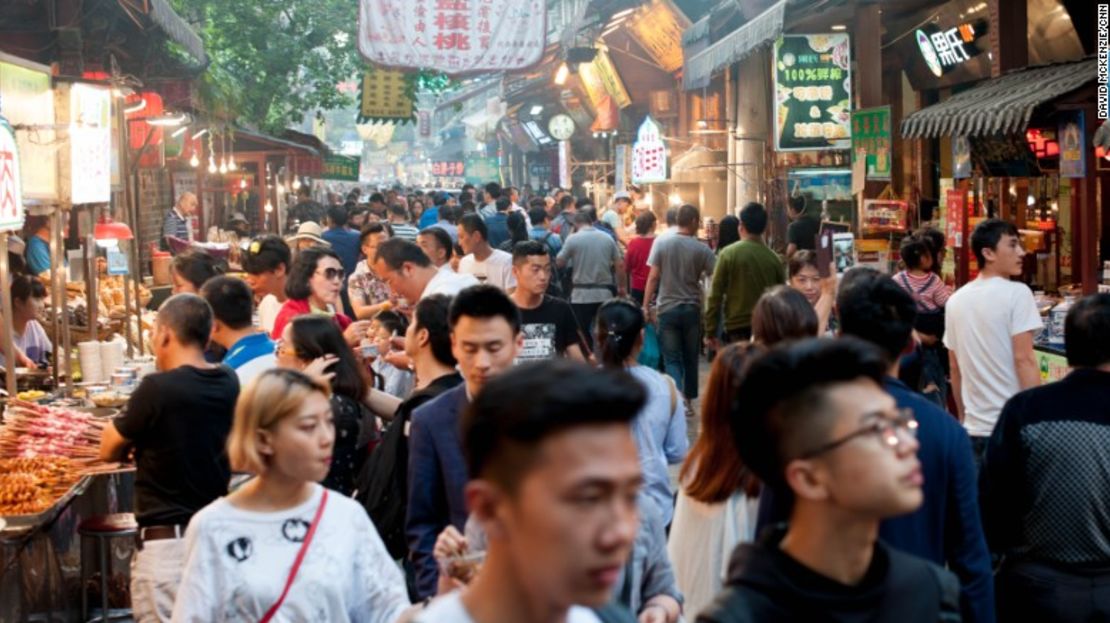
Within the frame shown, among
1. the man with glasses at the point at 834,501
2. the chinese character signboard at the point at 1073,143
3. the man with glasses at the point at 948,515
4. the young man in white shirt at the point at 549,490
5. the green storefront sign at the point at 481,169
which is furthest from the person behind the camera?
the green storefront sign at the point at 481,169

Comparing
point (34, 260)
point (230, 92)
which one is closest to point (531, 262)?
point (34, 260)

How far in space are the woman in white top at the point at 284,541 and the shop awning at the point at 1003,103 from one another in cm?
767

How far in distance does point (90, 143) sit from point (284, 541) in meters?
6.91

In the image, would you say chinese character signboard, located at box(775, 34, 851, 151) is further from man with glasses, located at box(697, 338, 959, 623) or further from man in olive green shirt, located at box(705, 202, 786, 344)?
man with glasses, located at box(697, 338, 959, 623)

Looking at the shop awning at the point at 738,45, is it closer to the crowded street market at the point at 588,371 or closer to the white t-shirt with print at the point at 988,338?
the crowded street market at the point at 588,371

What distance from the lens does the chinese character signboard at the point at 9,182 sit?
26.8ft

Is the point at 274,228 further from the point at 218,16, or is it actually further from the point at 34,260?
the point at 34,260

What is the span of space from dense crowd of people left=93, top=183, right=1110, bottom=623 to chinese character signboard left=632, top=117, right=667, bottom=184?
597 inches

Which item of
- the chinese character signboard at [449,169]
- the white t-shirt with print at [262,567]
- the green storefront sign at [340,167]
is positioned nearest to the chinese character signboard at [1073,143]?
the white t-shirt with print at [262,567]

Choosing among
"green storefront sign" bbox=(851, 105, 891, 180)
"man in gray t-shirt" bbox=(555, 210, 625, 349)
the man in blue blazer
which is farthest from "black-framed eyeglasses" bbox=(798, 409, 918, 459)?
"green storefront sign" bbox=(851, 105, 891, 180)

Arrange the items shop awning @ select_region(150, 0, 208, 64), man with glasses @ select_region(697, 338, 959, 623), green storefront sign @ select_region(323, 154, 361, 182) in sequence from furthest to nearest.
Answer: green storefront sign @ select_region(323, 154, 361, 182) < shop awning @ select_region(150, 0, 208, 64) < man with glasses @ select_region(697, 338, 959, 623)

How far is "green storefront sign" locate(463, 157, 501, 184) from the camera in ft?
258

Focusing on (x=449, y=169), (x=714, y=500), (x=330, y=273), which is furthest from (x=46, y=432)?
(x=449, y=169)

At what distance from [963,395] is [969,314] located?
428mm
